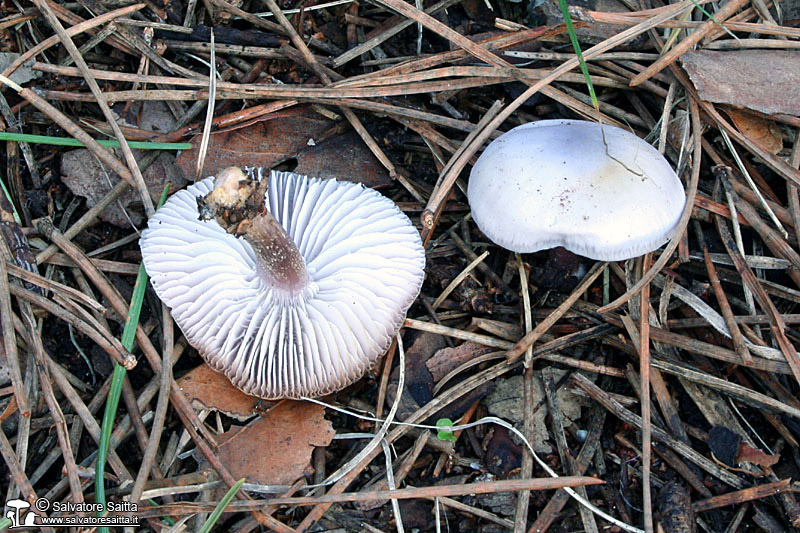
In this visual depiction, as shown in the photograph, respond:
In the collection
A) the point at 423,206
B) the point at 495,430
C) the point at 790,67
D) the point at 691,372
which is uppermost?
the point at 790,67

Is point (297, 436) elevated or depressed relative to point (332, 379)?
depressed

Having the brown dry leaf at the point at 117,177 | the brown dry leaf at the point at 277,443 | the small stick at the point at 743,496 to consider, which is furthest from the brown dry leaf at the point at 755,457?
the brown dry leaf at the point at 117,177

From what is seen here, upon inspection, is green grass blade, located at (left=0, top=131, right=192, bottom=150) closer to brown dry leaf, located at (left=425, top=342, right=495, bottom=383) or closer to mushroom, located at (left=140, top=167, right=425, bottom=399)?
mushroom, located at (left=140, top=167, right=425, bottom=399)

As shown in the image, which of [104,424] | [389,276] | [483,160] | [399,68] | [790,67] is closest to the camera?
[104,424]

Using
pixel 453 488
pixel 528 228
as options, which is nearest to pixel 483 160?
pixel 528 228

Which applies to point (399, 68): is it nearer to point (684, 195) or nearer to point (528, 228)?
point (528, 228)

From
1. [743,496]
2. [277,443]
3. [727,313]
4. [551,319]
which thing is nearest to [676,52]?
[727,313]

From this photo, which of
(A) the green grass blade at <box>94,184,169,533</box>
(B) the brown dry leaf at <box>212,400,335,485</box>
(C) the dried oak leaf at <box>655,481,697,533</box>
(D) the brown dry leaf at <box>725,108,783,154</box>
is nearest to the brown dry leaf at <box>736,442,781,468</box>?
(C) the dried oak leaf at <box>655,481,697,533</box>

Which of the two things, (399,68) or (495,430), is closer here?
(495,430)
